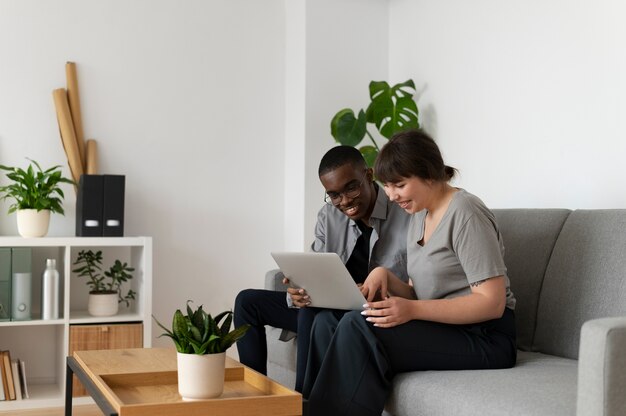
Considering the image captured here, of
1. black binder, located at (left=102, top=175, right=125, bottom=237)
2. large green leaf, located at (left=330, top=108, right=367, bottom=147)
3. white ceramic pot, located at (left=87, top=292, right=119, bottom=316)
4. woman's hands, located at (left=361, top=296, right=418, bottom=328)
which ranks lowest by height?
white ceramic pot, located at (left=87, top=292, right=119, bottom=316)

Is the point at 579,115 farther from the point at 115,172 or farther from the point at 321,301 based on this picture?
the point at 115,172

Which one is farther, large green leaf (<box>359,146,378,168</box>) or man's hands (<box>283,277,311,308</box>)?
large green leaf (<box>359,146,378,168</box>)

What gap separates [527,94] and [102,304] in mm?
2150

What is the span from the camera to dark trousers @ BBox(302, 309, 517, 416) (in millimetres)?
2205

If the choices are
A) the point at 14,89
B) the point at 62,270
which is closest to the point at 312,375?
the point at 62,270

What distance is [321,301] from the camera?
8.46 feet

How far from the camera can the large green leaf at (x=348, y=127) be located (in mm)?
4113

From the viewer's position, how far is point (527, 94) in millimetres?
3488

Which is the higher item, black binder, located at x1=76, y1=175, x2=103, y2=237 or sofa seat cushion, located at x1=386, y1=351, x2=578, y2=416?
black binder, located at x1=76, y1=175, x2=103, y2=237

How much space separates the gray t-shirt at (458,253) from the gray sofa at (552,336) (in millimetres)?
252

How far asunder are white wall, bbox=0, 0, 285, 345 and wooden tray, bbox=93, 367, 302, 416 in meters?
Result: 1.92

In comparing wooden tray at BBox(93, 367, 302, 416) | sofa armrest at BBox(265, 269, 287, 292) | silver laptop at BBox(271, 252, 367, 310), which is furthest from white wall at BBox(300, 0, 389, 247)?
wooden tray at BBox(93, 367, 302, 416)

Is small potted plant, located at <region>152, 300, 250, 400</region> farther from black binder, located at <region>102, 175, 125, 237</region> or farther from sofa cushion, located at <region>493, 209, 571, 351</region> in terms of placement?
black binder, located at <region>102, 175, 125, 237</region>

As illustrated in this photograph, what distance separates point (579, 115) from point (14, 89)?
264 centimetres
